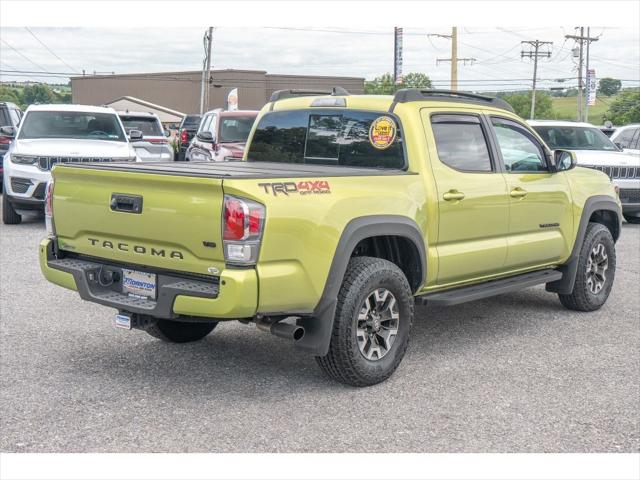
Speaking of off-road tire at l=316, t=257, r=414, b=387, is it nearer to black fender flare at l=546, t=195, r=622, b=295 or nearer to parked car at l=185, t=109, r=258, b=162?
black fender flare at l=546, t=195, r=622, b=295

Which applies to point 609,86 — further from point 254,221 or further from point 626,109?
point 254,221

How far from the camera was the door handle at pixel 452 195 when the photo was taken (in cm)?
581

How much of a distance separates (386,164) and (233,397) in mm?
2003

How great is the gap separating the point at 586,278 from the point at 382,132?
111 inches

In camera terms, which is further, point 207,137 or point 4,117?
point 4,117

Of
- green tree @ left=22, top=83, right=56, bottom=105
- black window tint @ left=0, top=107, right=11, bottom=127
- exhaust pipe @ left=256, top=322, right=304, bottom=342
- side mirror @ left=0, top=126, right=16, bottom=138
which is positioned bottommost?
exhaust pipe @ left=256, top=322, right=304, bottom=342

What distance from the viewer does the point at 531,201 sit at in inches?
264

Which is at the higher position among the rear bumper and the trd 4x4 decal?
the trd 4x4 decal

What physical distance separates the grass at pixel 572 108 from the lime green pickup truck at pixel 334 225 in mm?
110175

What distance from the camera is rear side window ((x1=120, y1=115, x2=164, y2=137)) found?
20.4 meters

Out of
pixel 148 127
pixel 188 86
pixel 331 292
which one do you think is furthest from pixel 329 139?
pixel 188 86

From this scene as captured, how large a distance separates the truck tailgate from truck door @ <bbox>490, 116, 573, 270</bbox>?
2.87m

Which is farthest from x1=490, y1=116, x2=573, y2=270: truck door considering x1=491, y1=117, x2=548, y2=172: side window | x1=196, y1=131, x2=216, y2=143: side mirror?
x1=196, y1=131, x2=216, y2=143: side mirror

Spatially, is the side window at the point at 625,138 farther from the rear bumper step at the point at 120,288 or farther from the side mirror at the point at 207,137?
the rear bumper step at the point at 120,288
